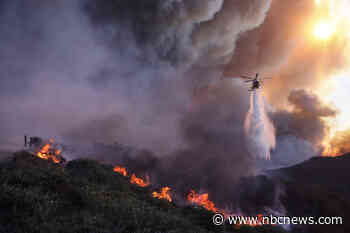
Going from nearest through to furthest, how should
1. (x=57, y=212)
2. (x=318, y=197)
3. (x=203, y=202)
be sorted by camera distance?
(x=57, y=212)
(x=203, y=202)
(x=318, y=197)

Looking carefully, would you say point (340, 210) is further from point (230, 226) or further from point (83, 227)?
point (83, 227)

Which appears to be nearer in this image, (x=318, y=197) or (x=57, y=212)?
(x=57, y=212)

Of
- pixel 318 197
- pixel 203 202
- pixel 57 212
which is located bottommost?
pixel 318 197

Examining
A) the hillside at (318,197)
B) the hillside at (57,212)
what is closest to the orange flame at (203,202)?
the hillside at (57,212)

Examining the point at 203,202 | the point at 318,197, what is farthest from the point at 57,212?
the point at 318,197

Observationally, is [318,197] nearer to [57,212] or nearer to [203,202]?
[203,202]

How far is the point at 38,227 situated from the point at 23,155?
1918 inches

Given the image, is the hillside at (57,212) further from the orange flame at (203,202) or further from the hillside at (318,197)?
the hillside at (318,197)

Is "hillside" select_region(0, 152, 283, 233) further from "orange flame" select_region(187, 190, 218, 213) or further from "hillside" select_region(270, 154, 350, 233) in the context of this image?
"hillside" select_region(270, 154, 350, 233)

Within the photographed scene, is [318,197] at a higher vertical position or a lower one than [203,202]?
lower

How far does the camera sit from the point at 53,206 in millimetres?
14609

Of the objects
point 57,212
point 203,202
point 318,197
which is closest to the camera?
point 57,212

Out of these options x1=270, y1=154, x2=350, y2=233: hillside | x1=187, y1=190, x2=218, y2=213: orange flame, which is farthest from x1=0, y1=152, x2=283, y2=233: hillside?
x1=270, y1=154, x2=350, y2=233: hillside

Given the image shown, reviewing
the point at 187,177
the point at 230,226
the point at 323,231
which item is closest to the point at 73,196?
the point at 230,226
